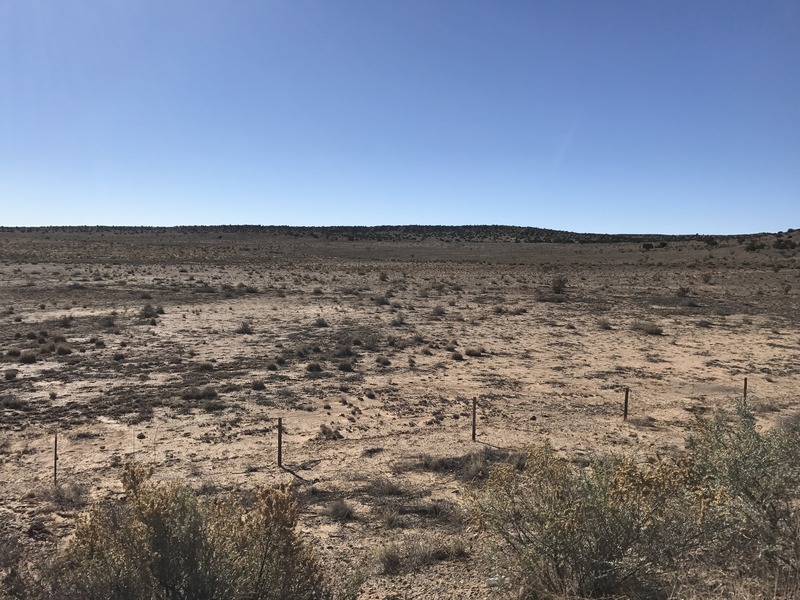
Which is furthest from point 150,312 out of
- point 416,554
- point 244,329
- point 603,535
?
point 603,535

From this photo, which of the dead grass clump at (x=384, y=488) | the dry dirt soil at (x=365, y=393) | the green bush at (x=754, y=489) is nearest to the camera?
the green bush at (x=754, y=489)

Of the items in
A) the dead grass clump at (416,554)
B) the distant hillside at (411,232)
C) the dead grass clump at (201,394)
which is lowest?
the dead grass clump at (201,394)

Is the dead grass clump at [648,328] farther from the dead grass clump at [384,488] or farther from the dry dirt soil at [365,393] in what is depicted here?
the dead grass clump at [384,488]

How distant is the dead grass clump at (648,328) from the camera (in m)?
22.1

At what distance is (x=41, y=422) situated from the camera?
10656mm

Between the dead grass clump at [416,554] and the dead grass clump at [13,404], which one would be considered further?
the dead grass clump at [13,404]

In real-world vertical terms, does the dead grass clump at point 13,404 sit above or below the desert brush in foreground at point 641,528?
below

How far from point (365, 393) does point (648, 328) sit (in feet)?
46.8

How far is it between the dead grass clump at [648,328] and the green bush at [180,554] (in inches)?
824

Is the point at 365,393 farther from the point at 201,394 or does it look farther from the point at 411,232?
the point at 411,232

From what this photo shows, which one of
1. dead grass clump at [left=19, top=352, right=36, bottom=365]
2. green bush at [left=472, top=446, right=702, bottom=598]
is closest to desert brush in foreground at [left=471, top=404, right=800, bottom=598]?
green bush at [left=472, top=446, right=702, bottom=598]

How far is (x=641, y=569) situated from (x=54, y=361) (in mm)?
16722

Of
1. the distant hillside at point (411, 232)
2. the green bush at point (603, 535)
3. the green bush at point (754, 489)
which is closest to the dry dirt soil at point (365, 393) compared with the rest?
the green bush at point (603, 535)

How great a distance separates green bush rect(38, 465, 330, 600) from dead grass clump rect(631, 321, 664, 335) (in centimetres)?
2094
